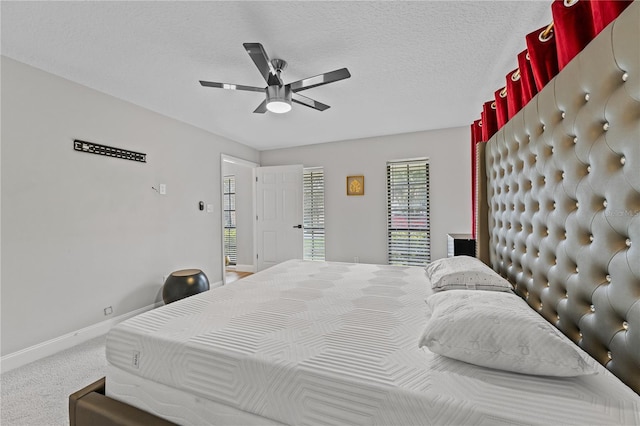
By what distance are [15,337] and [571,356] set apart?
3578 mm

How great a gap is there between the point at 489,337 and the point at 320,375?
0.61 meters

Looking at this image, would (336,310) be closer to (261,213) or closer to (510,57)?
(510,57)

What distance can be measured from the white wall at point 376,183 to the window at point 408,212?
101 millimetres

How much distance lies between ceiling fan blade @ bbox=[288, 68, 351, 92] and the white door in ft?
9.48

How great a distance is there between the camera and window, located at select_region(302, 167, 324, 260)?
518 centimetres

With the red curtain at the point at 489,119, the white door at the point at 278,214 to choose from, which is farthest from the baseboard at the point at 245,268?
the red curtain at the point at 489,119

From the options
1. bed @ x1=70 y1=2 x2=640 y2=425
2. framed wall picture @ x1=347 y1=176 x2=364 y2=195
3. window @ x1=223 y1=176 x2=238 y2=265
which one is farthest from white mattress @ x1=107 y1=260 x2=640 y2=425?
window @ x1=223 y1=176 x2=238 y2=265

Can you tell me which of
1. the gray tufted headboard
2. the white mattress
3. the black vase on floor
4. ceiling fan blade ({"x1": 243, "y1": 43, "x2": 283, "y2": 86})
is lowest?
the black vase on floor

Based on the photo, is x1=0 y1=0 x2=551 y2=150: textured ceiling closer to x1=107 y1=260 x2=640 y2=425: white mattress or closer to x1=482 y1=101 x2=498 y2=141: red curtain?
x1=482 y1=101 x2=498 y2=141: red curtain

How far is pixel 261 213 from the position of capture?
17.7 ft

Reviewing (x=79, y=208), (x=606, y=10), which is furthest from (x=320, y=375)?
(x=79, y=208)

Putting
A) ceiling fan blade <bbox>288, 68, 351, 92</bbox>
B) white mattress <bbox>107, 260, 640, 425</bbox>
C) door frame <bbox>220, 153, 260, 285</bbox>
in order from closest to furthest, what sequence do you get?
white mattress <bbox>107, 260, 640, 425</bbox> < ceiling fan blade <bbox>288, 68, 351, 92</bbox> < door frame <bbox>220, 153, 260, 285</bbox>

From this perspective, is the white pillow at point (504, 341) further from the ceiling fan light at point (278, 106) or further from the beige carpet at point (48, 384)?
the beige carpet at point (48, 384)

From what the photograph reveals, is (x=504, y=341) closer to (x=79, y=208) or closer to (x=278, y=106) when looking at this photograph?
(x=278, y=106)
